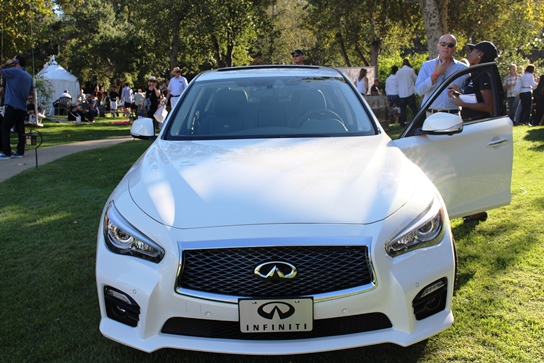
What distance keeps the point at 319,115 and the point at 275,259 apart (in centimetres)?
185

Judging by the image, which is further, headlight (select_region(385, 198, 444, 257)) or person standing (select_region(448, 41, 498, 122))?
person standing (select_region(448, 41, 498, 122))

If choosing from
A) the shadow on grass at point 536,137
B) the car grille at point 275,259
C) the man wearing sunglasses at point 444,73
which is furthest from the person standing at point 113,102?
the car grille at point 275,259

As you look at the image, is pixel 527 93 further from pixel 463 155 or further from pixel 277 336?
pixel 277 336

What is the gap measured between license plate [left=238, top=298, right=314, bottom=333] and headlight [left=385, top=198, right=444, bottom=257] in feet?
1.57

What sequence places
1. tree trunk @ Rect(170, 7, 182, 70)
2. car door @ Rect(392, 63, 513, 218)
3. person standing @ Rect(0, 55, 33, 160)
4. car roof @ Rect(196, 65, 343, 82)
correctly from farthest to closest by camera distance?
tree trunk @ Rect(170, 7, 182, 70), person standing @ Rect(0, 55, 33, 160), car roof @ Rect(196, 65, 343, 82), car door @ Rect(392, 63, 513, 218)

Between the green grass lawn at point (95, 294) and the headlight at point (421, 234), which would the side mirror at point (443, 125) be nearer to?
the headlight at point (421, 234)

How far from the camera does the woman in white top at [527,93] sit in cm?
1484

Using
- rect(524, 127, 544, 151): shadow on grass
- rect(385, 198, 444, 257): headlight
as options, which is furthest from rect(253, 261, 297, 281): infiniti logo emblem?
rect(524, 127, 544, 151): shadow on grass

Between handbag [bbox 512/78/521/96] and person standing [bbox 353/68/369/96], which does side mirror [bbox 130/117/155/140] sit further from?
handbag [bbox 512/78/521/96]

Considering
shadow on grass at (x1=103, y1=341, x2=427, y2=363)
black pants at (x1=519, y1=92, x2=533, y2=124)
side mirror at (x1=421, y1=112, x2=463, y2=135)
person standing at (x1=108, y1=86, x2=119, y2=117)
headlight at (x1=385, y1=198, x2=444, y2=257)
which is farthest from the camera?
person standing at (x1=108, y1=86, x2=119, y2=117)

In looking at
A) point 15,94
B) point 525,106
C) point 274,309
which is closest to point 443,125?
point 274,309

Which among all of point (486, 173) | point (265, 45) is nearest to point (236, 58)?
point (265, 45)

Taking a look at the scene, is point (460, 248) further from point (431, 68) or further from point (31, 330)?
Answer: point (31, 330)

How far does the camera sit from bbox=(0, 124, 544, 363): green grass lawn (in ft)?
9.50
